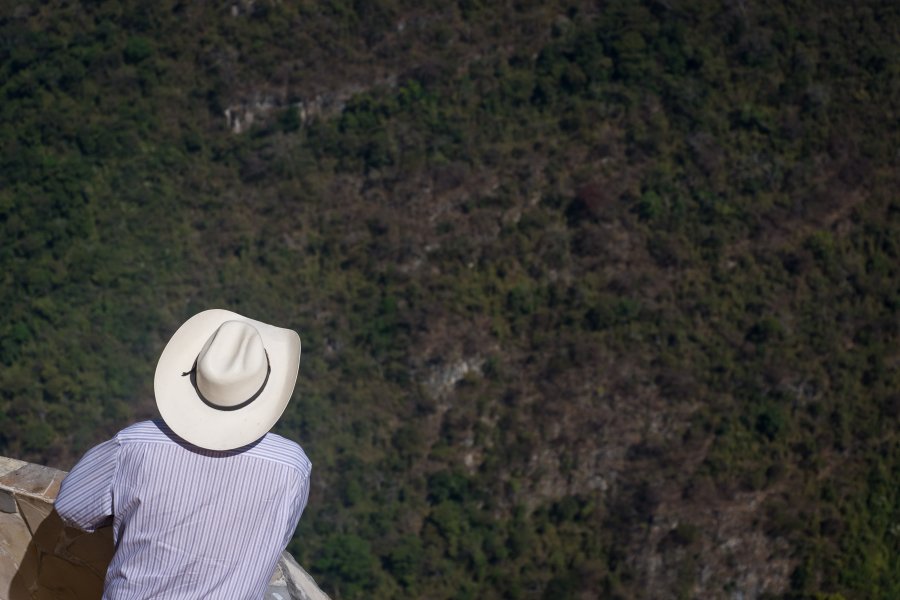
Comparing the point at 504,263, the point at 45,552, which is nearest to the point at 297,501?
the point at 45,552

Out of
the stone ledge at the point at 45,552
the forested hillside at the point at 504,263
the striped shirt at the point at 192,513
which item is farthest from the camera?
the forested hillside at the point at 504,263

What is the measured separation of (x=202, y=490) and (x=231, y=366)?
1.18ft

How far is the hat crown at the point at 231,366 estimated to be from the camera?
117 inches

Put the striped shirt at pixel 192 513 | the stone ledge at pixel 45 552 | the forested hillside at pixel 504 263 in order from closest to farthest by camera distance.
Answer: the striped shirt at pixel 192 513 → the stone ledge at pixel 45 552 → the forested hillside at pixel 504 263

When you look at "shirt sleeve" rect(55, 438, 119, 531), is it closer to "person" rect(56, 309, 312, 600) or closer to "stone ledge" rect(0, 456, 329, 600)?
"person" rect(56, 309, 312, 600)

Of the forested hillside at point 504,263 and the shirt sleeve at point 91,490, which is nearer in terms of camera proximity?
the shirt sleeve at point 91,490

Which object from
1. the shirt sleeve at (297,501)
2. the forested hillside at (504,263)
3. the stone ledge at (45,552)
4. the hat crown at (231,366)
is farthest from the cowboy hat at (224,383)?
the forested hillside at (504,263)

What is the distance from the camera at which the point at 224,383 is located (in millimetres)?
2963

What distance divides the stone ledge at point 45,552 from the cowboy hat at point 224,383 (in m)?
0.81

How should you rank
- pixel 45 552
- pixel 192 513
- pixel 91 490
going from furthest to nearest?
pixel 45 552 < pixel 91 490 < pixel 192 513

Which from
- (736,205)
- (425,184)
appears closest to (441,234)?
(425,184)

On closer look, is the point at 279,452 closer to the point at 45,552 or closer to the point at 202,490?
the point at 202,490

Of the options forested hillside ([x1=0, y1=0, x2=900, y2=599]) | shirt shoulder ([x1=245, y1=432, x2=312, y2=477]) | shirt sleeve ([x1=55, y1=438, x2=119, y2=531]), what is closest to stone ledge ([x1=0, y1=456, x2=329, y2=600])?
shirt sleeve ([x1=55, y1=438, x2=119, y2=531])

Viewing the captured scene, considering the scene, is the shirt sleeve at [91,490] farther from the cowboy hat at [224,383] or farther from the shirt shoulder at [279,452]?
the shirt shoulder at [279,452]
